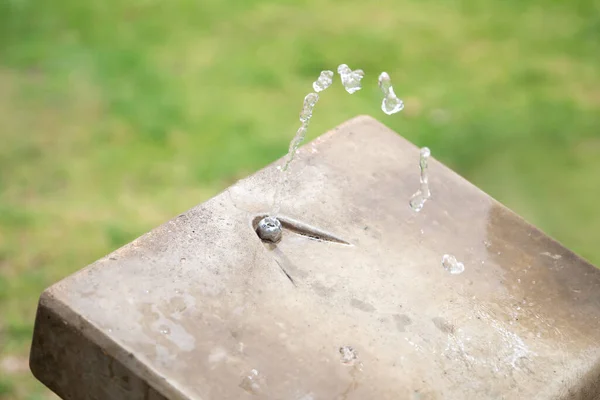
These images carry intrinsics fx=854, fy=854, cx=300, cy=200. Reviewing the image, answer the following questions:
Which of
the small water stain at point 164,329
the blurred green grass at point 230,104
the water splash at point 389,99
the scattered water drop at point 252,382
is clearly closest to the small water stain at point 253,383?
the scattered water drop at point 252,382

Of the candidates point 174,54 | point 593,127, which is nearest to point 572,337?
point 593,127

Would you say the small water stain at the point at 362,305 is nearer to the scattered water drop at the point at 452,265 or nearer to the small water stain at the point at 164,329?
the scattered water drop at the point at 452,265

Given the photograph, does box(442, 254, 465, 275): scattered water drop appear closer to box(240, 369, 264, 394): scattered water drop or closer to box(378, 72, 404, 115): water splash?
box(378, 72, 404, 115): water splash

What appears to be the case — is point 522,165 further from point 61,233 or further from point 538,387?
point 538,387

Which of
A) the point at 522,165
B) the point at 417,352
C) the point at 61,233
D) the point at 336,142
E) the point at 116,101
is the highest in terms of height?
the point at 336,142

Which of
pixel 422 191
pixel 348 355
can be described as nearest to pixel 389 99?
pixel 422 191

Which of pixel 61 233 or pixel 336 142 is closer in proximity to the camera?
pixel 336 142

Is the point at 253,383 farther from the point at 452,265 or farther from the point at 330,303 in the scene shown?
the point at 452,265
